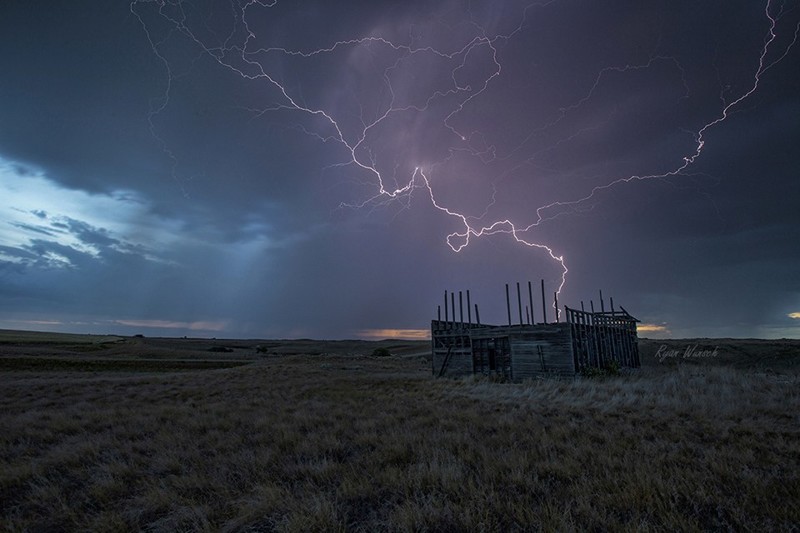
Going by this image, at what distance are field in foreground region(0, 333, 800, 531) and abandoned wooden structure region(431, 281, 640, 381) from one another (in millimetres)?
7027

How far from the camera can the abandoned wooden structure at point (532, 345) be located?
68.5ft

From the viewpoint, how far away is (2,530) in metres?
5.16

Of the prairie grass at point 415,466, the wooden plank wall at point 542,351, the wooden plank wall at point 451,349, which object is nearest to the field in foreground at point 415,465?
the prairie grass at point 415,466

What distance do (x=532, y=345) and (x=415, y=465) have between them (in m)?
16.8

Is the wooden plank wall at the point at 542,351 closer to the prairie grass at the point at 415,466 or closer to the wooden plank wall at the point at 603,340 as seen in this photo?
the wooden plank wall at the point at 603,340

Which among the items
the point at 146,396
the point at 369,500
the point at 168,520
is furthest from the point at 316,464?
the point at 146,396

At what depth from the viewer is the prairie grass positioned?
4.83 meters

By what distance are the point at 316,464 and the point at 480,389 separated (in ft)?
40.4

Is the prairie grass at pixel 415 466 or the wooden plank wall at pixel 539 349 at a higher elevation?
the wooden plank wall at pixel 539 349

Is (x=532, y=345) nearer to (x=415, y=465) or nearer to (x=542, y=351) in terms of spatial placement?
(x=542, y=351)

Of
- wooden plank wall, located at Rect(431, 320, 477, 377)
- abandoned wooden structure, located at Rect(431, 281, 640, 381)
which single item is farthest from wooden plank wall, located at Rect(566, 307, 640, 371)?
wooden plank wall, located at Rect(431, 320, 477, 377)

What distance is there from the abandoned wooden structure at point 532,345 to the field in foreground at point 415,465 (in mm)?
7027

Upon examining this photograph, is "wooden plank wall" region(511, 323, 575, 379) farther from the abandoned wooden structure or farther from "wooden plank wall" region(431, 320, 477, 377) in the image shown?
"wooden plank wall" region(431, 320, 477, 377)

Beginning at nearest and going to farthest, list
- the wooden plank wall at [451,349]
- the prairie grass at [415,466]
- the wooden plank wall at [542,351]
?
the prairie grass at [415,466] < the wooden plank wall at [542,351] < the wooden plank wall at [451,349]
